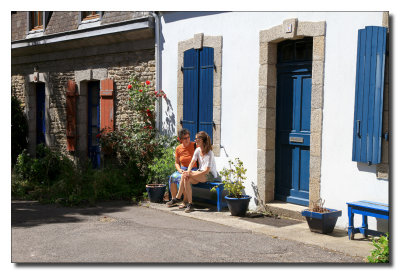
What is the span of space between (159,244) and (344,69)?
10.7 ft

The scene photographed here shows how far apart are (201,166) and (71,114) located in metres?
5.36

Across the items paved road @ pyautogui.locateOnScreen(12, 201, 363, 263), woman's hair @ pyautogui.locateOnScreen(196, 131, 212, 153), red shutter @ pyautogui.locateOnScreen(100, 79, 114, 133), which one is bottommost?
paved road @ pyautogui.locateOnScreen(12, 201, 363, 263)

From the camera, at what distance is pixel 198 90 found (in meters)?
8.55

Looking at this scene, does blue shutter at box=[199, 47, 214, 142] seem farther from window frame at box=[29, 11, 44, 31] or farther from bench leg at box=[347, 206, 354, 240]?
window frame at box=[29, 11, 44, 31]

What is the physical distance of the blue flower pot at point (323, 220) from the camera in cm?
607

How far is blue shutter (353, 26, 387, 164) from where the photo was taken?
5840 mm

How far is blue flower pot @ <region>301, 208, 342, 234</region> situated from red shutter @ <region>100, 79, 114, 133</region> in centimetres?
569

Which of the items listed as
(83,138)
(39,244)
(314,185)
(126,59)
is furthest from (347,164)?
(83,138)

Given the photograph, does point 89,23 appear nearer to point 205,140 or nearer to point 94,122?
point 94,122

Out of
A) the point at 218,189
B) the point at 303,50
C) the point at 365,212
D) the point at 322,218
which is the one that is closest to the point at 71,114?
the point at 218,189

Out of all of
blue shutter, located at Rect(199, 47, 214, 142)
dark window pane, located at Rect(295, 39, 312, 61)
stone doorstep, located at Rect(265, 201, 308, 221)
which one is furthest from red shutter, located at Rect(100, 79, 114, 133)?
dark window pane, located at Rect(295, 39, 312, 61)

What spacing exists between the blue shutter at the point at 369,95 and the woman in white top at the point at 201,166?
7.60ft

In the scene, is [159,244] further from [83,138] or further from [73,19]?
[73,19]

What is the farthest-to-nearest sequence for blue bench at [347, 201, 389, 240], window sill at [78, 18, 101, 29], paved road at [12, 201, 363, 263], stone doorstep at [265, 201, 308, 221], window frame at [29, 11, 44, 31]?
1. window frame at [29, 11, 44, 31]
2. window sill at [78, 18, 101, 29]
3. stone doorstep at [265, 201, 308, 221]
4. blue bench at [347, 201, 389, 240]
5. paved road at [12, 201, 363, 263]
